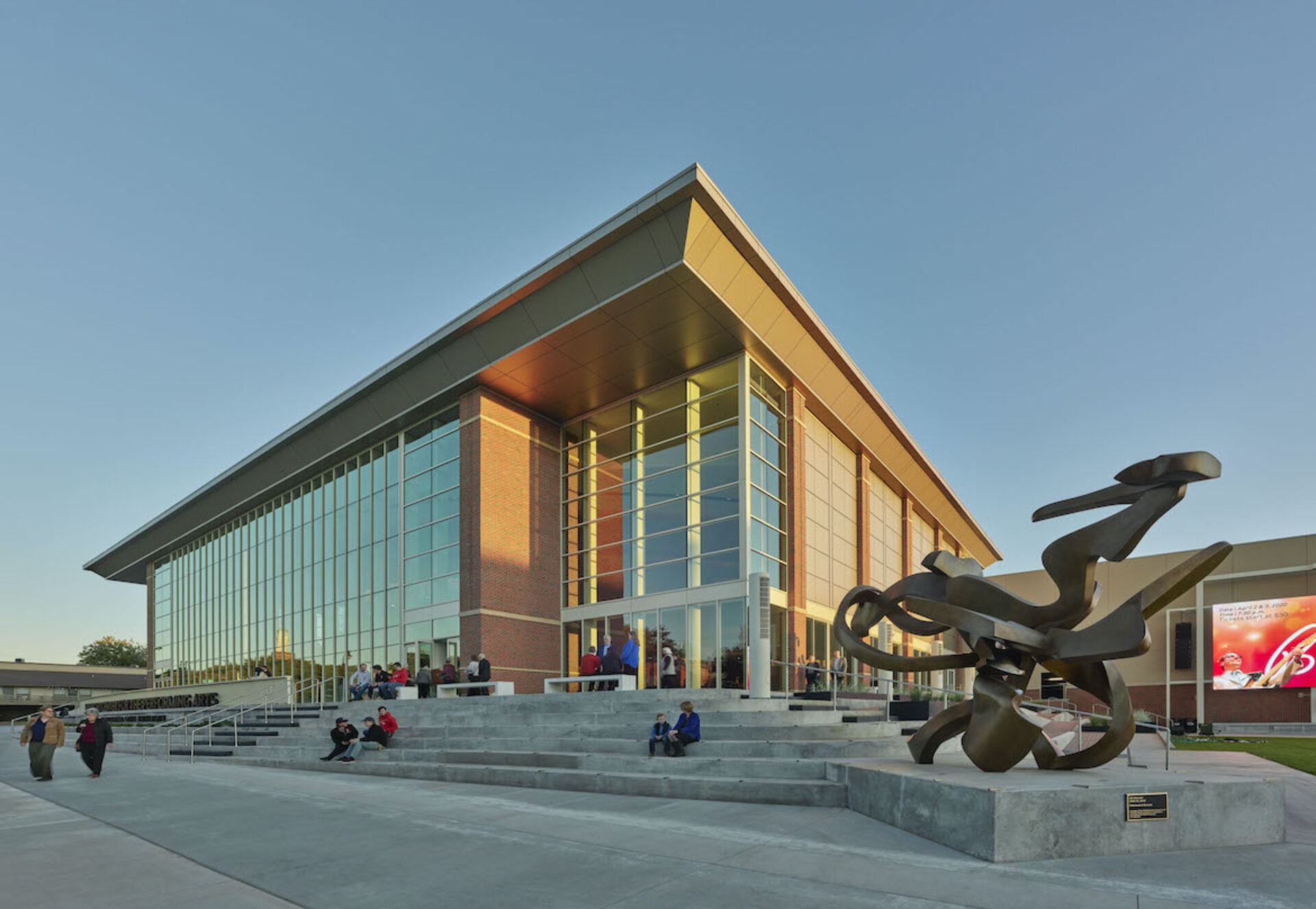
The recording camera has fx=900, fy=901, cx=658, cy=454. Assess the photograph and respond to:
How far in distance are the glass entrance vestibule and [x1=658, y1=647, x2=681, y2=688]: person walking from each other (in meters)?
0.12

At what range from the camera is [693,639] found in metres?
26.2

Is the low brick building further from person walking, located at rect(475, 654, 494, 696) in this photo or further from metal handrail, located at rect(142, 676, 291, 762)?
metal handrail, located at rect(142, 676, 291, 762)

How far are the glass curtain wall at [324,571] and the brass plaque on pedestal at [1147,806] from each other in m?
23.8

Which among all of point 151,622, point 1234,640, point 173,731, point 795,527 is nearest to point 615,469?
point 795,527

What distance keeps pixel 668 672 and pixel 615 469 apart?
9.24m

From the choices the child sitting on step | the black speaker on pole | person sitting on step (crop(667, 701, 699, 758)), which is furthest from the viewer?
the black speaker on pole

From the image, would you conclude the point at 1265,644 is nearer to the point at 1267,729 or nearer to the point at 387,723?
the point at 1267,729

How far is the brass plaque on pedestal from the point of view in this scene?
8.63m

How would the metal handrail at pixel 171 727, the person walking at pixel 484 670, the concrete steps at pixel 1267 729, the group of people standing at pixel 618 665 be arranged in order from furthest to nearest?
the concrete steps at pixel 1267 729 → the person walking at pixel 484 670 → the metal handrail at pixel 171 727 → the group of people standing at pixel 618 665

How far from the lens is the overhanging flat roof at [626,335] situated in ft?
74.0

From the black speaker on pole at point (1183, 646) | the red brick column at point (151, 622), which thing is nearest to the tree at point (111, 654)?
the red brick column at point (151, 622)

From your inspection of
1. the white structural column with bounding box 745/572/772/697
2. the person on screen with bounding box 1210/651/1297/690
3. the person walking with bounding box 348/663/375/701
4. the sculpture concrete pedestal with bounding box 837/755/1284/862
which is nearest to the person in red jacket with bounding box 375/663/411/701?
the person walking with bounding box 348/663/375/701

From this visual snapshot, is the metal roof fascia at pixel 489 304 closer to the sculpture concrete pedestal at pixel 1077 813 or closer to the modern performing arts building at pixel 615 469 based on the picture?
the modern performing arts building at pixel 615 469

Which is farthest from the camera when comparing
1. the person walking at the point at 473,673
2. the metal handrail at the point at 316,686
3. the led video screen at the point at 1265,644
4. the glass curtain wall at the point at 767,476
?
the led video screen at the point at 1265,644
